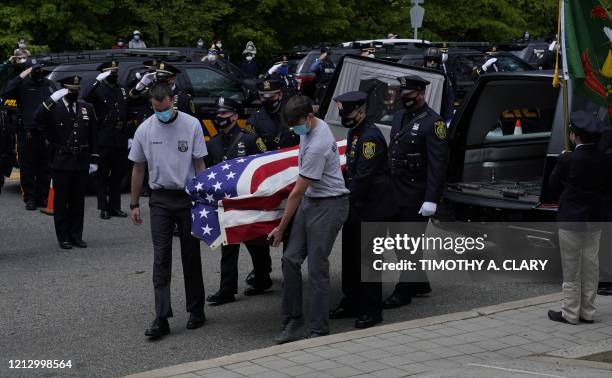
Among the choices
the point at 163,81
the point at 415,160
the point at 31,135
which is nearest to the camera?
the point at 415,160

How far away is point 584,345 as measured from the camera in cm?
761

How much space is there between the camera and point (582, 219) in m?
8.23

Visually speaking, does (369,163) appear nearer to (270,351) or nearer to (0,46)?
(270,351)

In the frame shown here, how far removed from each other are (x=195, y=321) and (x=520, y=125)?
474 centimetres

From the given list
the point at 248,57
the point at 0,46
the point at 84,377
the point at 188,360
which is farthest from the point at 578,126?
the point at 0,46

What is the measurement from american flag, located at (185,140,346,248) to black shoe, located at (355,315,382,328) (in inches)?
38.3

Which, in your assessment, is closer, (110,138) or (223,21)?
(110,138)

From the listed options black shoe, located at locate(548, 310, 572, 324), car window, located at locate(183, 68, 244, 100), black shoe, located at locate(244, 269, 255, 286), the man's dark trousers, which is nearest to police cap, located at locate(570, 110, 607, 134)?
black shoe, located at locate(548, 310, 572, 324)

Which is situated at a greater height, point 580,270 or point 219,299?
point 580,270

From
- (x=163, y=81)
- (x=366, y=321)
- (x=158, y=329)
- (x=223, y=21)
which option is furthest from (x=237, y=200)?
(x=223, y=21)

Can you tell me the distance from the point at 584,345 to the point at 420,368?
4.42 feet

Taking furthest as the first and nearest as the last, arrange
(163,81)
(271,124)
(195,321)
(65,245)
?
(163,81), (65,245), (271,124), (195,321)

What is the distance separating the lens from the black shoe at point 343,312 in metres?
8.73

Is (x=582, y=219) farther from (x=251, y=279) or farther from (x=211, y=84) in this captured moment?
(x=211, y=84)
